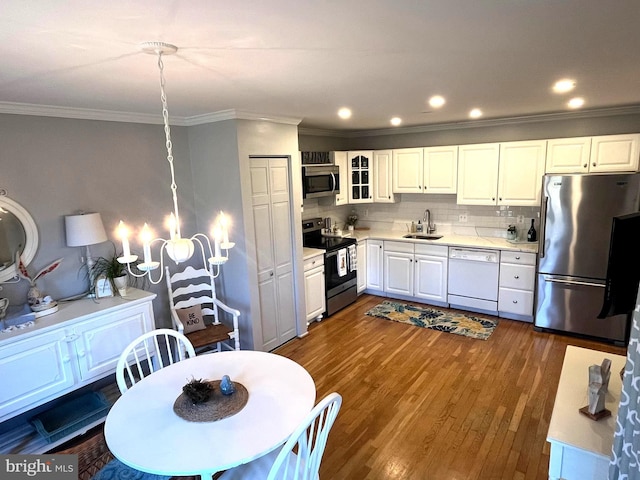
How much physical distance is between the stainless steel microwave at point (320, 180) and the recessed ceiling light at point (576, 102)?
263cm

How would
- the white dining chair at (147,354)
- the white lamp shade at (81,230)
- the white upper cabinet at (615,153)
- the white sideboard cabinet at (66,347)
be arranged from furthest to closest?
the white upper cabinet at (615,153) → the white lamp shade at (81,230) → the white sideboard cabinet at (66,347) → the white dining chair at (147,354)

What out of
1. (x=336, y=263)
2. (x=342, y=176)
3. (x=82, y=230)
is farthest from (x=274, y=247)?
(x=342, y=176)

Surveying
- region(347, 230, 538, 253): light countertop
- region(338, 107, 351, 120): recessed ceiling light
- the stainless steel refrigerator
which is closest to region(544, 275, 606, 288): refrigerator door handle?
the stainless steel refrigerator

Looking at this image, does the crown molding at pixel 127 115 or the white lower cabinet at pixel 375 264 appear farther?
the white lower cabinet at pixel 375 264

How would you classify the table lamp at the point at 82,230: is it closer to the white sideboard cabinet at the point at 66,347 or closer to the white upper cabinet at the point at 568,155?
the white sideboard cabinet at the point at 66,347

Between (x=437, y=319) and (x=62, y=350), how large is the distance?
3843mm

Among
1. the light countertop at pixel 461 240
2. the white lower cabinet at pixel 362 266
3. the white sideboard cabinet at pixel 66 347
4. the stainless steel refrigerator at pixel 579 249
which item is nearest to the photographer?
the white sideboard cabinet at pixel 66 347

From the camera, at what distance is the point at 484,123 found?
4820 mm

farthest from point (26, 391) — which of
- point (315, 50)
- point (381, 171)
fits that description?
point (381, 171)

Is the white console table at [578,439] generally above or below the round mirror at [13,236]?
below

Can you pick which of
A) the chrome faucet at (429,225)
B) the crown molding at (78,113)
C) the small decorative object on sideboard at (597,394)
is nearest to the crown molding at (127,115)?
the crown molding at (78,113)

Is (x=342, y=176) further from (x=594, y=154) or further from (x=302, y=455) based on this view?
(x=302, y=455)

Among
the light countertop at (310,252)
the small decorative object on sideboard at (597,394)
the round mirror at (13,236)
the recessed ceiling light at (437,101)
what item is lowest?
the small decorative object on sideboard at (597,394)

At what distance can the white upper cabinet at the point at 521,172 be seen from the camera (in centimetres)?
432
